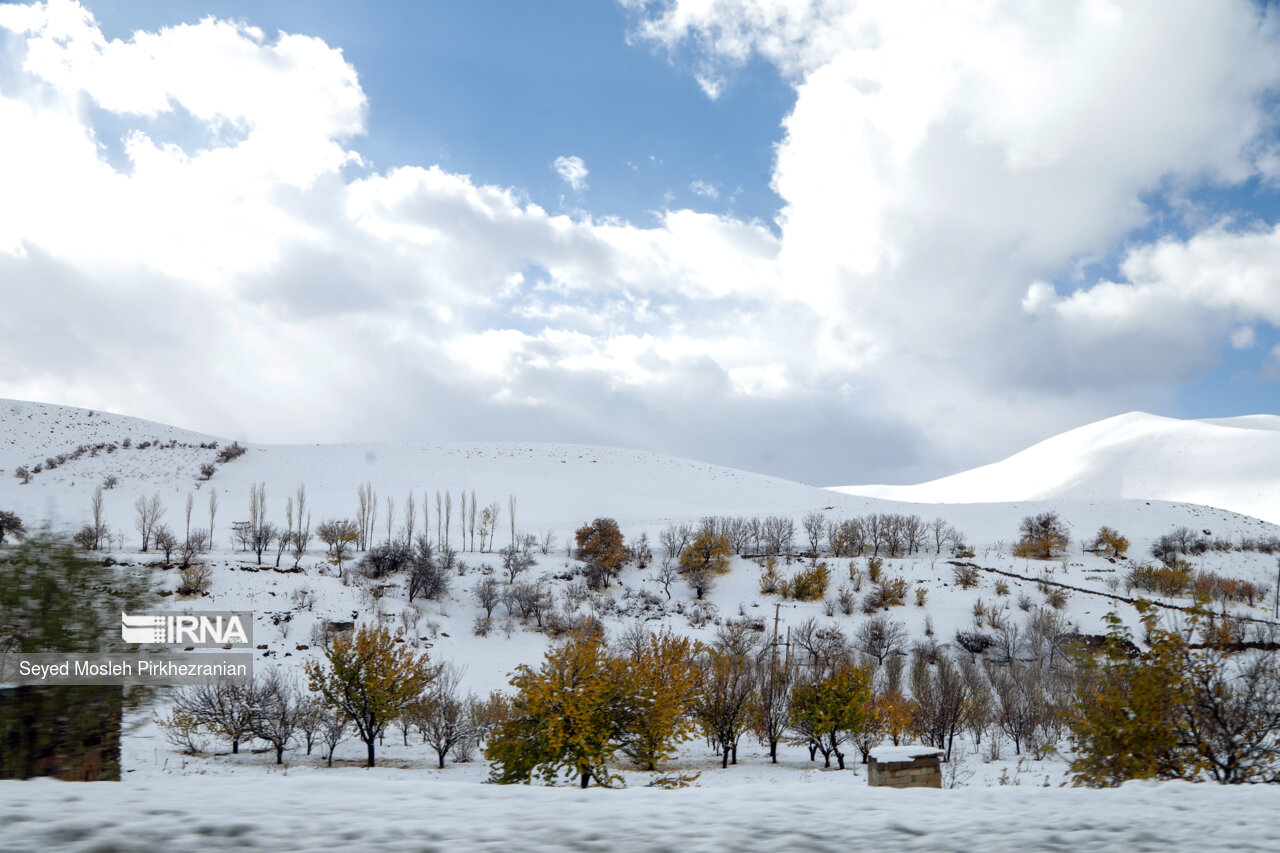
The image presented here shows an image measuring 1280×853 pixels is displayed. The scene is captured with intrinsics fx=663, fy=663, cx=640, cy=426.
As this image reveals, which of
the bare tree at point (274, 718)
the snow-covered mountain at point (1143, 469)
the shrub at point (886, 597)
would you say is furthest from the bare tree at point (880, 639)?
the snow-covered mountain at point (1143, 469)

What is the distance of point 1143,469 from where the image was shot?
14912cm

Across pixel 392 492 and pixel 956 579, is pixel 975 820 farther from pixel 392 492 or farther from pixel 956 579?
pixel 392 492

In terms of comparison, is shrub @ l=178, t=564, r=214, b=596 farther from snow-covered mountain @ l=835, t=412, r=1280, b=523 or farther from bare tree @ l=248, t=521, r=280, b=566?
snow-covered mountain @ l=835, t=412, r=1280, b=523

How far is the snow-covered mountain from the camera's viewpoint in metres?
133

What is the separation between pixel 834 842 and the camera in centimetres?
326

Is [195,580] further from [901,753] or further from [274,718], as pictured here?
[901,753]

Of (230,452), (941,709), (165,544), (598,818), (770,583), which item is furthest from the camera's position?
(230,452)

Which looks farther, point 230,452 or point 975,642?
point 230,452

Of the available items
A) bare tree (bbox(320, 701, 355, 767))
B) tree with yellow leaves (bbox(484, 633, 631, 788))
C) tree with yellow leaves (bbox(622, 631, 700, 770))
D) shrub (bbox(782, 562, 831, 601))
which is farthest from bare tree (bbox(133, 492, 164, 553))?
shrub (bbox(782, 562, 831, 601))

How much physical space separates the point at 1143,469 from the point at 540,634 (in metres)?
161

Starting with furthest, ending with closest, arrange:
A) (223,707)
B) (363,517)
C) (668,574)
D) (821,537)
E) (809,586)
A: 1. (821,537)
2. (363,517)
3. (668,574)
4. (809,586)
5. (223,707)

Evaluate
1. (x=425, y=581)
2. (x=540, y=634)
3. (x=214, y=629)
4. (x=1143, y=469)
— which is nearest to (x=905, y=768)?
(x=540, y=634)

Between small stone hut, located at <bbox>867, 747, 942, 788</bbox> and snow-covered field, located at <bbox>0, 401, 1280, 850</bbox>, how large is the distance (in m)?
1.98

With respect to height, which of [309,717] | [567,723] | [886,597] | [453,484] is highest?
[453,484]
